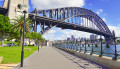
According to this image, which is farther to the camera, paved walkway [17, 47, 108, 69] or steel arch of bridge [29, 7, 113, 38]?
steel arch of bridge [29, 7, 113, 38]

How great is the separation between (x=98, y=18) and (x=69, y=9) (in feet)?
176

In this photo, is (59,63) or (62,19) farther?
(62,19)

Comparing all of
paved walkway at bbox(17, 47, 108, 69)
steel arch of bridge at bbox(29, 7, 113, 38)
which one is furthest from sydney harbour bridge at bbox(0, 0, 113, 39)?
paved walkway at bbox(17, 47, 108, 69)

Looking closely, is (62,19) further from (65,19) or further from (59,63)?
(59,63)

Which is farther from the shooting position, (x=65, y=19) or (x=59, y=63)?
(x=65, y=19)

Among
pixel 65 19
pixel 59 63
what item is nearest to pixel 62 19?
pixel 65 19

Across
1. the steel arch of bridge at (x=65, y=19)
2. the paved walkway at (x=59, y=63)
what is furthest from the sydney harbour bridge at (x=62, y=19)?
the paved walkway at (x=59, y=63)

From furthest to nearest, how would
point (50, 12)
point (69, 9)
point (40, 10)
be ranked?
point (69, 9)
point (50, 12)
point (40, 10)

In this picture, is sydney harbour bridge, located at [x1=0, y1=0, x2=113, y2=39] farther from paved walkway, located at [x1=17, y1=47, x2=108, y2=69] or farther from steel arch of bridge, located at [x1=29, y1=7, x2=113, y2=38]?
paved walkway, located at [x1=17, y1=47, x2=108, y2=69]

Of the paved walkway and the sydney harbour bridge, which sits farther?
the sydney harbour bridge

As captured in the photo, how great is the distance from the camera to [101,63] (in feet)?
28.6

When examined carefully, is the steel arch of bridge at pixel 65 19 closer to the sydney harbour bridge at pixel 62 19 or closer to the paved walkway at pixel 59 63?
the sydney harbour bridge at pixel 62 19

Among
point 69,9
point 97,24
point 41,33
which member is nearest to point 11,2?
point 41,33

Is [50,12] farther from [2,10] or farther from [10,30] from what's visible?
[10,30]
